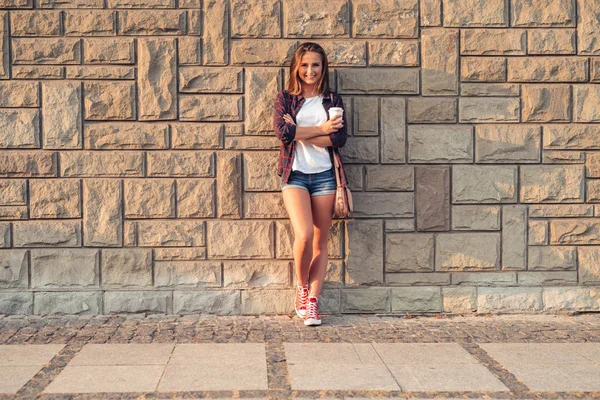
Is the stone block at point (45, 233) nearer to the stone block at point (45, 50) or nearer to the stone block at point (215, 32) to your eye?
the stone block at point (45, 50)

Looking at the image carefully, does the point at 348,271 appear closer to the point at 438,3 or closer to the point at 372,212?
the point at 372,212

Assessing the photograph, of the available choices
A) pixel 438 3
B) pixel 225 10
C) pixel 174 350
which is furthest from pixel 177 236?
pixel 438 3

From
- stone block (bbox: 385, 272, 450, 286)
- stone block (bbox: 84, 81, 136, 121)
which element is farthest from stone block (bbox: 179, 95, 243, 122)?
stone block (bbox: 385, 272, 450, 286)

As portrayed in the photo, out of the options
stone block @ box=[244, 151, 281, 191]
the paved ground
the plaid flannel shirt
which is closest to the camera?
the paved ground

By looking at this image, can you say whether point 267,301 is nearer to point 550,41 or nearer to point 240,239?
point 240,239

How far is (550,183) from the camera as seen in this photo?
5957 mm

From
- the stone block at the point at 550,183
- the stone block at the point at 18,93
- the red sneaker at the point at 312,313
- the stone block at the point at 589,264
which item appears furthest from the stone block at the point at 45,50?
the stone block at the point at 589,264

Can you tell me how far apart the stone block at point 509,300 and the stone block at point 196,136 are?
98.8 inches

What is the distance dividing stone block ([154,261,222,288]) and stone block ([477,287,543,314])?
7.36ft

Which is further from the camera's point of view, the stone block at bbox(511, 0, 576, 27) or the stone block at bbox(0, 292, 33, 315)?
the stone block at bbox(511, 0, 576, 27)

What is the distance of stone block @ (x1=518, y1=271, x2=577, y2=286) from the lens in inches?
236

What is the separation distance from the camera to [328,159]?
5.56 metres

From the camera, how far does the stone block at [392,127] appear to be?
19.3 ft

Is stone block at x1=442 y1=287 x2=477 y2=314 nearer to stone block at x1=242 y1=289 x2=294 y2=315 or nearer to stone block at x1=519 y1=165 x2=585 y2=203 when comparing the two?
stone block at x1=519 y1=165 x2=585 y2=203
